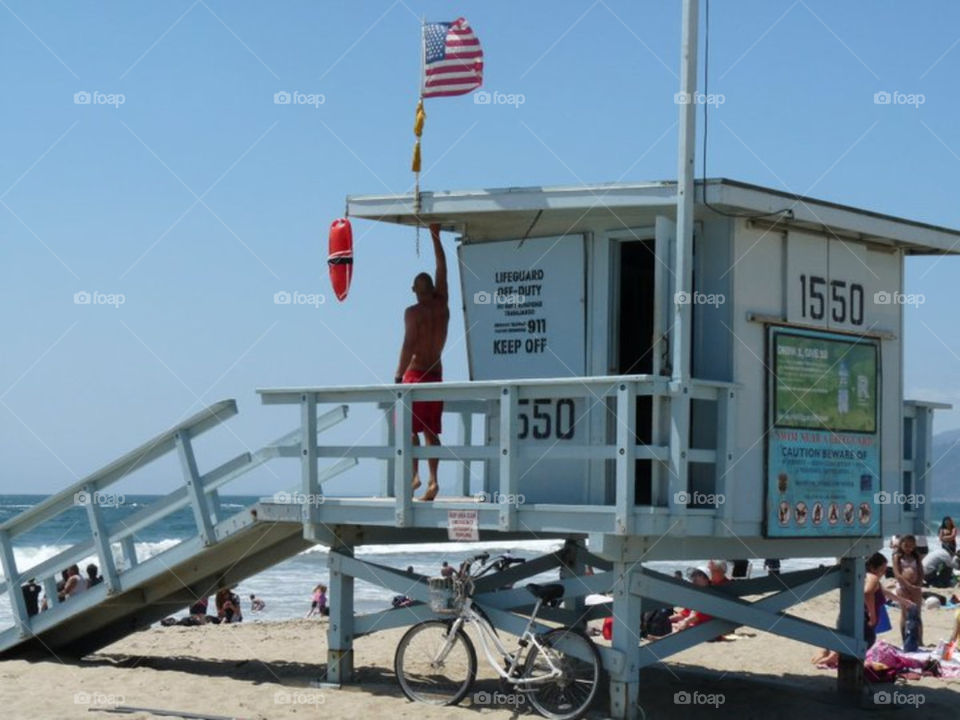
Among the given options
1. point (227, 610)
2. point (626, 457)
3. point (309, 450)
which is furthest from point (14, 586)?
point (227, 610)

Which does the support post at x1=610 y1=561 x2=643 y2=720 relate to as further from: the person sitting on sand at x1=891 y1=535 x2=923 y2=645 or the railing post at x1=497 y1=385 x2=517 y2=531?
the person sitting on sand at x1=891 y1=535 x2=923 y2=645

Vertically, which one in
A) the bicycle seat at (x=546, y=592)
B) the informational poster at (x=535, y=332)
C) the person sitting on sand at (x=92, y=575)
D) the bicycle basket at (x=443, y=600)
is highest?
the informational poster at (x=535, y=332)

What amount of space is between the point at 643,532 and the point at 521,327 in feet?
9.13

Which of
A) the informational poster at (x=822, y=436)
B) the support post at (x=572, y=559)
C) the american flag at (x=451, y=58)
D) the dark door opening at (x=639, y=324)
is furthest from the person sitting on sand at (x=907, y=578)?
the american flag at (x=451, y=58)

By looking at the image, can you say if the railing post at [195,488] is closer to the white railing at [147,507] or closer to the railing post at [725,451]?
the white railing at [147,507]

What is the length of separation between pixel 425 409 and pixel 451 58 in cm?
300

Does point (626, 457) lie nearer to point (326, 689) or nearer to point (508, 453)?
point (508, 453)

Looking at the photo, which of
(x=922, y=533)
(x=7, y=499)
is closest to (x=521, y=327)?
(x=922, y=533)

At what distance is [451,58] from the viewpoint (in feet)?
45.1

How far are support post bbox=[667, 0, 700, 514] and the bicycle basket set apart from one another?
2170mm

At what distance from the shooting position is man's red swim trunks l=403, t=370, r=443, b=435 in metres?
14.0

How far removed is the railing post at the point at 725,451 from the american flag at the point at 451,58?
3.44 metres

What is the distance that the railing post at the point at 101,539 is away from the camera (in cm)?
1517

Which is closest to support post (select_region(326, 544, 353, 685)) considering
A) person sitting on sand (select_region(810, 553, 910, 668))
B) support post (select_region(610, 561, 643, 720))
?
support post (select_region(610, 561, 643, 720))
